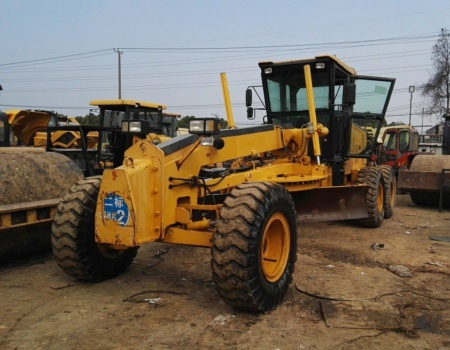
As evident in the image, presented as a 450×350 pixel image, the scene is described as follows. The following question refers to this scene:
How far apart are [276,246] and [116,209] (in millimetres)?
1570

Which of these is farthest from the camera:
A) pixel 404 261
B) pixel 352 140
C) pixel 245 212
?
pixel 352 140

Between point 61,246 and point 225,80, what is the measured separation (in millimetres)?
3483

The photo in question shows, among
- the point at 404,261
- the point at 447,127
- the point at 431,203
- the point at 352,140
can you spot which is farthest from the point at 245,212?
the point at 447,127

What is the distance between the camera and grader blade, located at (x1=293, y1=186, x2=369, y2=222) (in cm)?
661

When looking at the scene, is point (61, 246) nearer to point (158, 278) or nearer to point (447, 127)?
point (158, 278)

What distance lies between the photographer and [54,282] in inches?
181

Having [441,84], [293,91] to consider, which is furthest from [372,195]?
[441,84]

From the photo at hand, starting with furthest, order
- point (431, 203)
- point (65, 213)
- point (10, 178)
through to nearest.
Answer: point (431, 203), point (10, 178), point (65, 213)

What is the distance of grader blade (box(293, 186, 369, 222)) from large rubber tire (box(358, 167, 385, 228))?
1.41 feet

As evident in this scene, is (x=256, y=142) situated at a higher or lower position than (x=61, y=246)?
higher

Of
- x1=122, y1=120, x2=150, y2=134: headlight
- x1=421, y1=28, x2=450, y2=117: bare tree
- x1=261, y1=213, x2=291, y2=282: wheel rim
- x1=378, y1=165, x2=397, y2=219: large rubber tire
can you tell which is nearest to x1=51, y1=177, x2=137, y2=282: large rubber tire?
x1=122, y1=120, x2=150, y2=134: headlight

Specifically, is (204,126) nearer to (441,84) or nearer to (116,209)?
(116,209)

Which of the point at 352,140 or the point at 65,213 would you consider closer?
the point at 65,213

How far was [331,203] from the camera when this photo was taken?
6.80m
